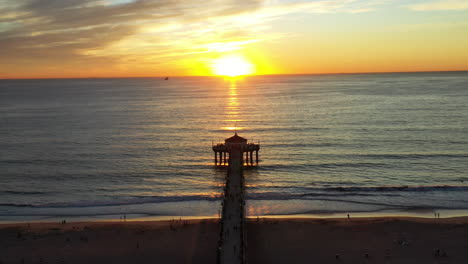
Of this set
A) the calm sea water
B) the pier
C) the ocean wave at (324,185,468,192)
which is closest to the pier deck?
the pier

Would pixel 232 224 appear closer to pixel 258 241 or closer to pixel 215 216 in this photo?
pixel 258 241

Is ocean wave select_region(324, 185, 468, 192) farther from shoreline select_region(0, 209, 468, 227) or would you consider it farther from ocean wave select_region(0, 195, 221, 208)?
ocean wave select_region(0, 195, 221, 208)

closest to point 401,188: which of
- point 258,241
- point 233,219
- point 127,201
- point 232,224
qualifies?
point 258,241

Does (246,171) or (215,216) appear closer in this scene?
(215,216)

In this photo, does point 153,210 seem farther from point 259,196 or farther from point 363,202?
point 363,202

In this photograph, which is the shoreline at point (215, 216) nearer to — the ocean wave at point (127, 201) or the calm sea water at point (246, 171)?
the calm sea water at point (246, 171)

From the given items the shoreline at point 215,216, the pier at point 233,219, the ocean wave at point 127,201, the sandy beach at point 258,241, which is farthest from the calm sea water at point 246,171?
the sandy beach at point 258,241

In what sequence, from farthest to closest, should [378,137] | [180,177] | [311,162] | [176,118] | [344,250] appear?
[176,118], [378,137], [311,162], [180,177], [344,250]

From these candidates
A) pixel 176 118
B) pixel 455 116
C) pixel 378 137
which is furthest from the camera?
pixel 176 118

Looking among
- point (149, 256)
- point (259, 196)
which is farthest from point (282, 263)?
point (259, 196)
